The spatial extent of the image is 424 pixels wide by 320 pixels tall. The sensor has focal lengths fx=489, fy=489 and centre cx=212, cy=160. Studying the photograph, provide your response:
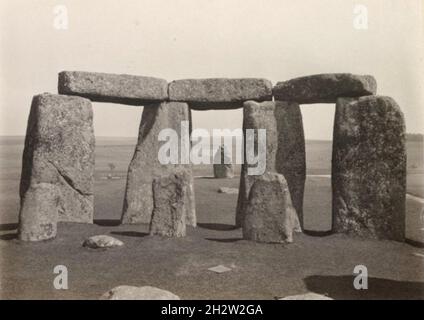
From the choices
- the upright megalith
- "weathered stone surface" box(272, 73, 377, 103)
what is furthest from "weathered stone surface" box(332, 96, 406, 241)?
the upright megalith

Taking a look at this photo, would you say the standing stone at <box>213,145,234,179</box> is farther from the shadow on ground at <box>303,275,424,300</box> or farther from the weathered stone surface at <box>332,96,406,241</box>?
the shadow on ground at <box>303,275,424,300</box>

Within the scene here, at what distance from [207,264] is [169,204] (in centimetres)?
145

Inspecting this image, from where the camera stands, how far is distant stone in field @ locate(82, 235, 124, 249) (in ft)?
23.6

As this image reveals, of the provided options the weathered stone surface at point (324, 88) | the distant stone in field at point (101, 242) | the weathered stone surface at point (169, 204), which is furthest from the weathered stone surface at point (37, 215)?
the weathered stone surface at point (324, 88)

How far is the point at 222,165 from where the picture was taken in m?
17.5

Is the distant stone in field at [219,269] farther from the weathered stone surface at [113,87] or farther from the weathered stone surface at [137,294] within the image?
the weathered stone surface at [113,87]

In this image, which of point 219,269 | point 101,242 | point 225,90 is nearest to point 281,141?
point 225,90

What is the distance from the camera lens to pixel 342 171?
323 inches

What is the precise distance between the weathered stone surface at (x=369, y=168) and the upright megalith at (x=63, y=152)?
4.49 metres

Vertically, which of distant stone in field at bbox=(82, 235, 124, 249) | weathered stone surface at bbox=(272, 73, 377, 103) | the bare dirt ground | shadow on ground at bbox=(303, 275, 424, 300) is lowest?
shadow on ground at bbox=(303, 275, 424, 300)

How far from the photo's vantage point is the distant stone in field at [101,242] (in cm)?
719

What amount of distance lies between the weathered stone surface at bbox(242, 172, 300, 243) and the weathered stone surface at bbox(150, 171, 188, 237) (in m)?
1.07

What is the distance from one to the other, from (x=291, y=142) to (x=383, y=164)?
1.69 metres
